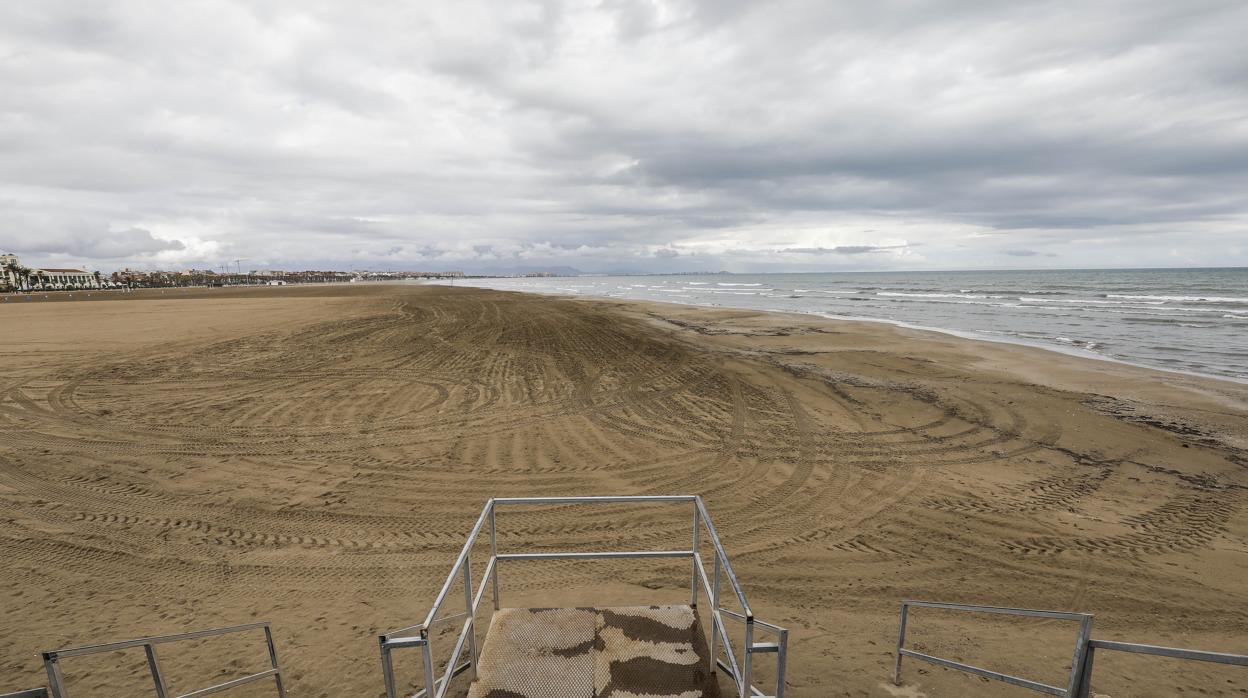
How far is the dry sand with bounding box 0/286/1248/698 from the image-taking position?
511cm

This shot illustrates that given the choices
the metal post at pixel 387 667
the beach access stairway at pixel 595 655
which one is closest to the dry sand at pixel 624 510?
the beach access stairway at pixel 595 655

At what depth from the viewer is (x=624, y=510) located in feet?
24.9

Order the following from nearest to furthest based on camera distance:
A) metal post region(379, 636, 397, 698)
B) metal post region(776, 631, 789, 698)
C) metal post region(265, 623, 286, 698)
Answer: metal post region(379, 636, 397, 698)
metal post region(776, 631, 789, 698)
metal post region(265, 623, 286, 698)

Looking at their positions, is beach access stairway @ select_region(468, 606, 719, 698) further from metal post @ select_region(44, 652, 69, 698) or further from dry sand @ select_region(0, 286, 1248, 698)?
metal post @ select_region(44, 652, 69, 698)

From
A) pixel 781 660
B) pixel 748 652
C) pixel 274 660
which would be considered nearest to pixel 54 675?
pixel 274 660

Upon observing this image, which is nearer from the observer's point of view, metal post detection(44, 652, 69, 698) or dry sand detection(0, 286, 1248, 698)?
metal post detection(44, 652, 69, 698)

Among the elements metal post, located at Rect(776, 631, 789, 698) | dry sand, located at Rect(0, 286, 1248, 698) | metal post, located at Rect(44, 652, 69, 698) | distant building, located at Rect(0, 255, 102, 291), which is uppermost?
distant building, located at Rect(0, 255, 102, 291)

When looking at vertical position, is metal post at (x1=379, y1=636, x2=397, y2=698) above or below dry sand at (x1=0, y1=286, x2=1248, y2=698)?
above

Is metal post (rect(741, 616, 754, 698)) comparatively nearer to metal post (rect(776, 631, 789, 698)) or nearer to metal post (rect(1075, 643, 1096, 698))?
metal post (rect(776, 631, 789, 698))

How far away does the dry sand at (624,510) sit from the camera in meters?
5.11

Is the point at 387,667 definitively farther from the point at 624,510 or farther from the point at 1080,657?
the point at 624,510

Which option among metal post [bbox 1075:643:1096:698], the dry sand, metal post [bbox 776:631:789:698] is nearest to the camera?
metal post [bbox 1075:643:1096:698]

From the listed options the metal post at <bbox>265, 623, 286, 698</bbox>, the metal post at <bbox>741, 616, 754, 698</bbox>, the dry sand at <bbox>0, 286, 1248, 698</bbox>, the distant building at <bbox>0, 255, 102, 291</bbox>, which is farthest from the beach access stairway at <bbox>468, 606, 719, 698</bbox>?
the distant building at <bbox>0, 255, 102, 291</bbox>

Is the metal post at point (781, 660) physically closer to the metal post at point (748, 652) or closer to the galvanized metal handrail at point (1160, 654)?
the metal post at point (748, 652)
